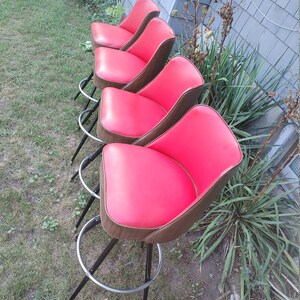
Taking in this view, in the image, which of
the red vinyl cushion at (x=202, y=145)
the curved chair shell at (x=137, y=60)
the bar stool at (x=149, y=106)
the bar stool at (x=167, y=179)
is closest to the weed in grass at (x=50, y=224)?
the bar stool at (x=149, y=106)

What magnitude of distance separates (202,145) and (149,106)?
2.07 feet

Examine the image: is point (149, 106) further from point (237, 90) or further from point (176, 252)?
point (176, 252)

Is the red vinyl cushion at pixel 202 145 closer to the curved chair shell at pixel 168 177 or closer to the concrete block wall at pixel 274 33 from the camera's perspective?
the curved chair shell at pixel 168 177

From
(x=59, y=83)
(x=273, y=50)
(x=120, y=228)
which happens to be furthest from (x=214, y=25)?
(x=120, y=228)

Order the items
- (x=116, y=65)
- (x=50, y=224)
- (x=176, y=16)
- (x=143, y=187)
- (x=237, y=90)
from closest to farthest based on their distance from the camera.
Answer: (x=143, y=187), (x=50, y=224), (x=116, y=65), (x=237, y=90), (x=176, y=16)

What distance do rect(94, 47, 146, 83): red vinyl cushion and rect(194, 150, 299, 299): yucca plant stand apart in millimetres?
1056

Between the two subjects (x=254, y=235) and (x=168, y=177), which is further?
(x=254, y=235)

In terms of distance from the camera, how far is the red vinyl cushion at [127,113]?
1687 mm

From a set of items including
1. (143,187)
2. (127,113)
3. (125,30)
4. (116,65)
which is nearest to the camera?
(143,187)

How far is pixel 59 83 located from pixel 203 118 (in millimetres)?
2082

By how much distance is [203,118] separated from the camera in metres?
1.43

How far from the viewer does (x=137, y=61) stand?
7.86 ft

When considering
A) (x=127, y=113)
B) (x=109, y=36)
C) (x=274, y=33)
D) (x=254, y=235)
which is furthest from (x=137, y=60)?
(x=254, y=235)

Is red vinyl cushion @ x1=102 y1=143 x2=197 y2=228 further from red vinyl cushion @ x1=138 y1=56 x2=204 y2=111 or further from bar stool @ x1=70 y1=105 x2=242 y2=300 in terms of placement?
red vinyl cushion @ x1=138 y1=56 x2=204 y2=111
